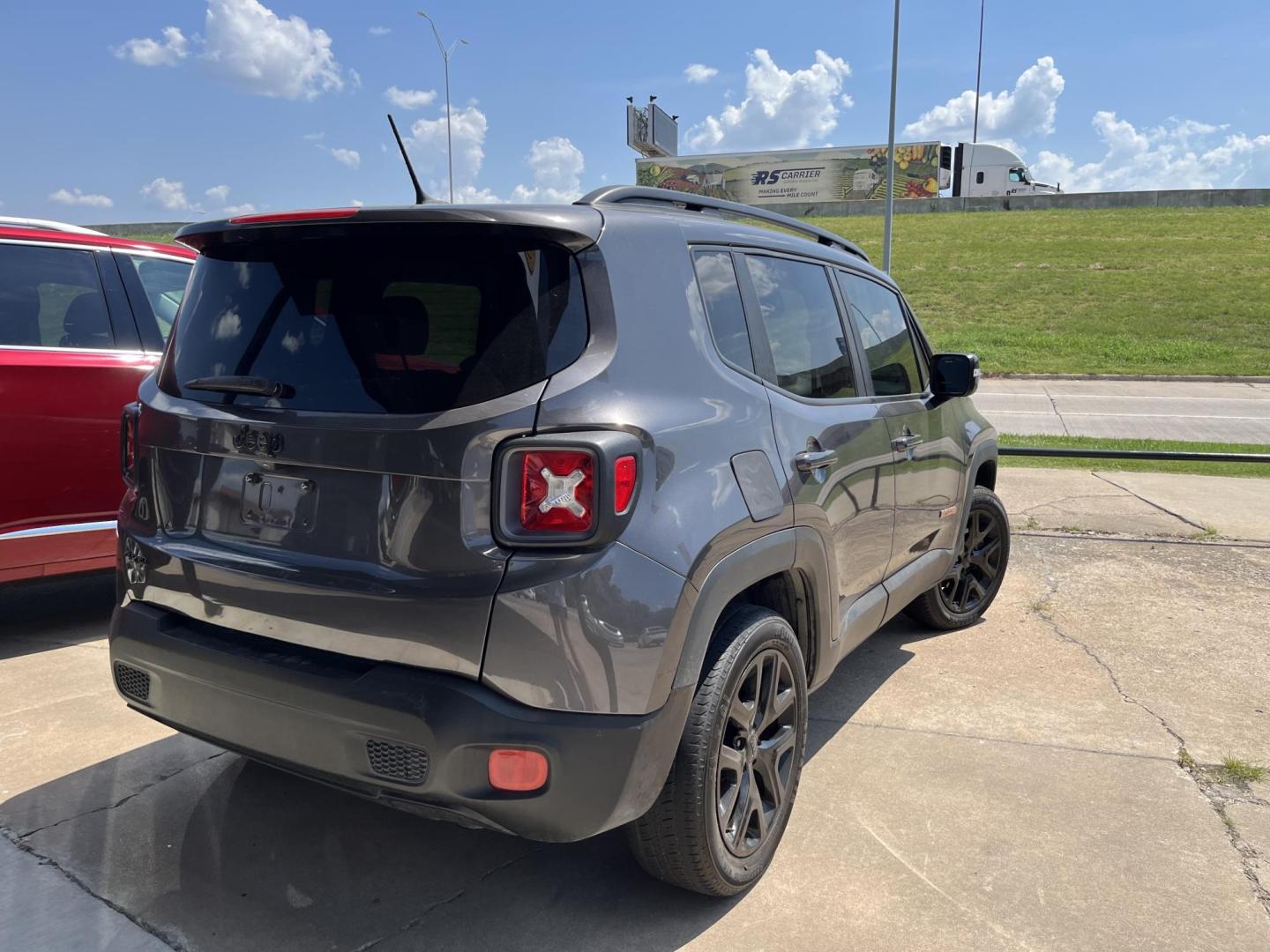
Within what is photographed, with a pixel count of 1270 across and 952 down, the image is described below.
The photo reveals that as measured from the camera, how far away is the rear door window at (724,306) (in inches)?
106

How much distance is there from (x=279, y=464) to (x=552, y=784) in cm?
98

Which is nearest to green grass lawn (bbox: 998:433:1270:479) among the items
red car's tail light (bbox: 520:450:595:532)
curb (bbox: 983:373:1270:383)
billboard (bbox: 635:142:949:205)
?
curb (bbox: 983:373:1270:383)

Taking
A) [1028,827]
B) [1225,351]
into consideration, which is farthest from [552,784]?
[1225,351]

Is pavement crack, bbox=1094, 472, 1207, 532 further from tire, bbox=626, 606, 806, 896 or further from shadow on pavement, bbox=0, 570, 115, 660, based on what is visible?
shadow on pavement, bbox=0, 570, 115, 660

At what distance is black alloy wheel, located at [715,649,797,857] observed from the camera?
2.60m

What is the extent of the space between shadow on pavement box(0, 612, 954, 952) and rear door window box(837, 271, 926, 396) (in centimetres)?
196

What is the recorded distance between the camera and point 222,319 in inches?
105

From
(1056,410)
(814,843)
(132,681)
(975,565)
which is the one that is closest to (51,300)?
(132,681)

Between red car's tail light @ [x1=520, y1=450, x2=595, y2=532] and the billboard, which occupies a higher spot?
the billboard

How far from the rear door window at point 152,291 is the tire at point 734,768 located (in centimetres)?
341

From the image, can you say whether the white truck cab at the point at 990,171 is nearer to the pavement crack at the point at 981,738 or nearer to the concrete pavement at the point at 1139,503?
the concrete pavement at the point at 1139,503

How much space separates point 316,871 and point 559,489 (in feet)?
4.73

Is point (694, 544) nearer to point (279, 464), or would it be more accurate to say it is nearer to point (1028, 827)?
point (279, 464)

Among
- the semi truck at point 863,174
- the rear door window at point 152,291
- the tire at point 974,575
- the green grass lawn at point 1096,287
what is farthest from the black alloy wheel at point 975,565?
the semi truck at point 863,174
